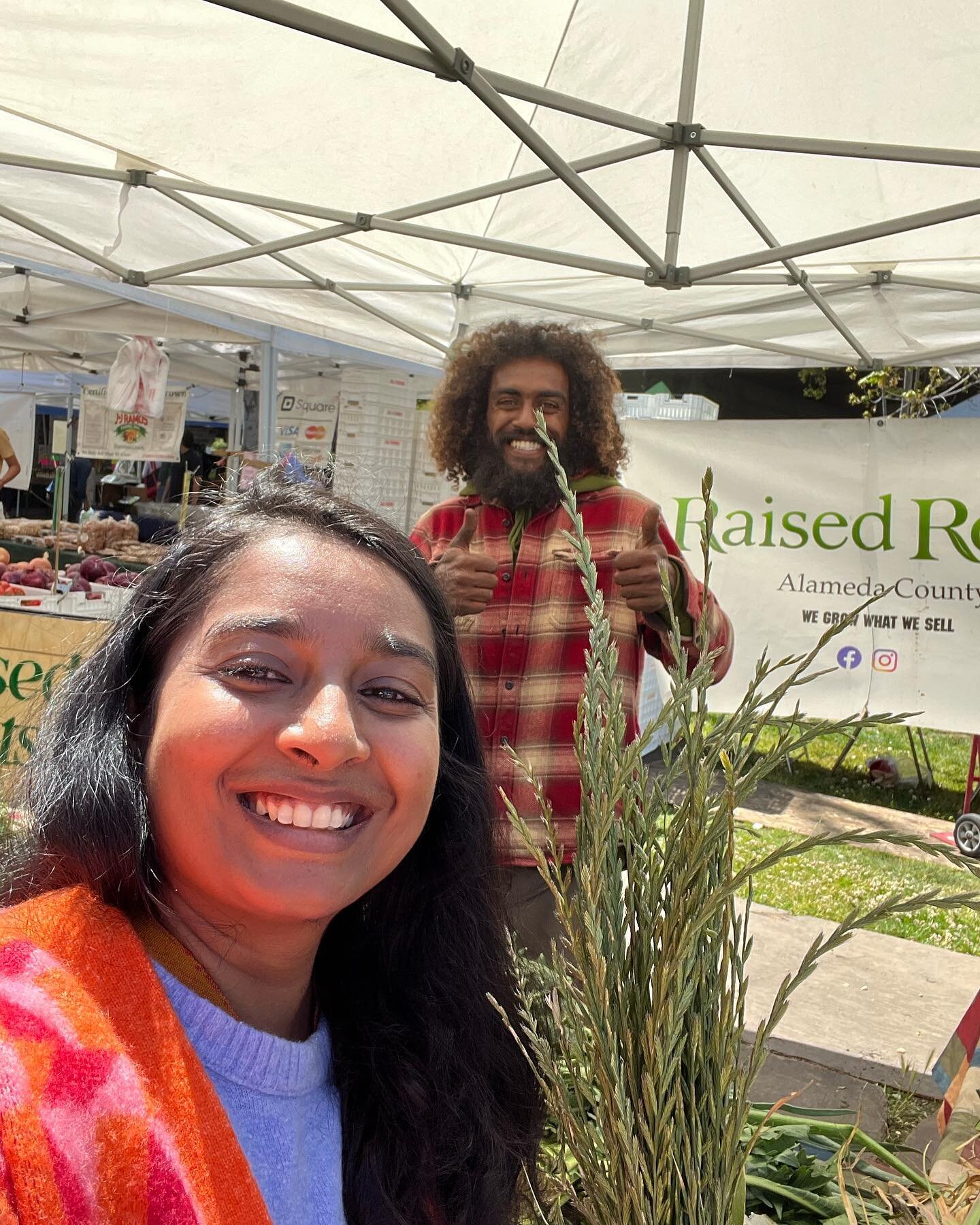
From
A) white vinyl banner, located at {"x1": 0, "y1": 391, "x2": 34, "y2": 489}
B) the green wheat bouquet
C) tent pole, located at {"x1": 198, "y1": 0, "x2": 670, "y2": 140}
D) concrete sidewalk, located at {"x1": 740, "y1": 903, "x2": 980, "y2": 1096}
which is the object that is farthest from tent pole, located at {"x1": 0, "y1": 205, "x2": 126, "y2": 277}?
the green wheat bouquet

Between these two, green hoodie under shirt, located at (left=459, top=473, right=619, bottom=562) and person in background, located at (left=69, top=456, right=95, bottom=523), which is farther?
person in background, located at (left=69, top=456, right=95, bottom=523)

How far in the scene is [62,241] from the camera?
4.62 m

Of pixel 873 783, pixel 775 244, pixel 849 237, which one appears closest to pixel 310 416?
pixel 775 244

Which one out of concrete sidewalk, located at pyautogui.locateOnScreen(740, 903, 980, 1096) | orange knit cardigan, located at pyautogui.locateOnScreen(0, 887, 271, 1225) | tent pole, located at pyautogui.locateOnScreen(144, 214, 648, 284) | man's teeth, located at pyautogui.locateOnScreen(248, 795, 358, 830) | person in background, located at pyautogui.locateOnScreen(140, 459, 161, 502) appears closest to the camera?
orange knit cardigan, located at pyautogui.locateOnScreen(0, 887, 271, 1225)

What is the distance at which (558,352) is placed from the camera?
9.70 ft

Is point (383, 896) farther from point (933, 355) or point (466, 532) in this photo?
point (933, 355)

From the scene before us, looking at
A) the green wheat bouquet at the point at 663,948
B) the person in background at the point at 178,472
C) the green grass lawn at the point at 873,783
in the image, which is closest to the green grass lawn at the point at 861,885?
the green grass lawn at the point at 873,783

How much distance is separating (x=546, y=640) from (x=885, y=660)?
3.39 metres

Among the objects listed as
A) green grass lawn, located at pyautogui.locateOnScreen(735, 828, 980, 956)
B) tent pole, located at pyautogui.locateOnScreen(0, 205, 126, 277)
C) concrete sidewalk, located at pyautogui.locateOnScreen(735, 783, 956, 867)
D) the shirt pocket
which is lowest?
green grass lawn, located at pyautogui.locateOnScreen(735, 828, 980, 956)

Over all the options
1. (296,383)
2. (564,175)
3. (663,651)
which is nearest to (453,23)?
(564,175)

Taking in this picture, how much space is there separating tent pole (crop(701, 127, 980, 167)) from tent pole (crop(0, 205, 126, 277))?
117 inches

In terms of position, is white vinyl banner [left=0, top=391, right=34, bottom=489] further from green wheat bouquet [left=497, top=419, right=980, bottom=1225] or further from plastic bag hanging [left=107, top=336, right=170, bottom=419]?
green wheat bouquet [left=497, top=419, right=980, bottom=1225]

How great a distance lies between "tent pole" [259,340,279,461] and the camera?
6070 millimetres

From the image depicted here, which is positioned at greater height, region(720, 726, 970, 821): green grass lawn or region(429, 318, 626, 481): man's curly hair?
region(429, 318, 626, 481): man's curly hair
